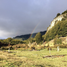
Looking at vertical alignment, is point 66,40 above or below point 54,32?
below

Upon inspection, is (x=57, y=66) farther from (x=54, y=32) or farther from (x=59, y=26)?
(x=59, y=26)

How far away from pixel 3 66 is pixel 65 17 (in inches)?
→ 3707

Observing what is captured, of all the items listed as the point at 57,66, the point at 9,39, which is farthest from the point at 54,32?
the point at 57,66

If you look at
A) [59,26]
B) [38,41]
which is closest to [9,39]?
[38,41]

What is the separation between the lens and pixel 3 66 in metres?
9.33

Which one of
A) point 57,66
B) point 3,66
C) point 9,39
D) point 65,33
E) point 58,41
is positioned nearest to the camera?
point 3,66

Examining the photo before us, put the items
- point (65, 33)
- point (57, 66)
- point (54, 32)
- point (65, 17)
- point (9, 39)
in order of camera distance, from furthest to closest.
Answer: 1. point (65, 17)
2. point (9, 39)
3. point (54, 32)
4. point (65, 33)
5. point (57, 66)

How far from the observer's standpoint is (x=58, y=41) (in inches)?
2131

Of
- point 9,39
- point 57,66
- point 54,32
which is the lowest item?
point 57,66

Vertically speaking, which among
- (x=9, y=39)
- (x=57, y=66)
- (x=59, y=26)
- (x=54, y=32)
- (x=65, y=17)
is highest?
(x=65, y=17)

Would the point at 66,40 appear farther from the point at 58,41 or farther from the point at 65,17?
the point at 65,17

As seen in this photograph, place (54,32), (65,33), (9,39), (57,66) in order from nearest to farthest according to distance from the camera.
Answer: (57,66) < (65,33) < (54,32) < (9,39)

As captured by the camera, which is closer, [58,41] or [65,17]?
[58,41]

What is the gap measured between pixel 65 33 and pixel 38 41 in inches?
1180
